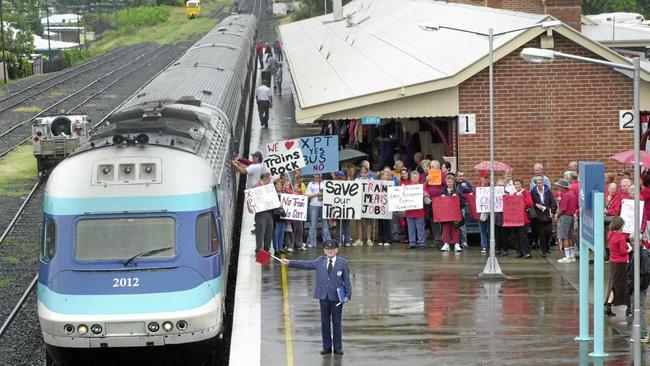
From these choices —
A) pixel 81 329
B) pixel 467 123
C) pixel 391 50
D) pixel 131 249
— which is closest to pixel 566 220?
pixel 467 123

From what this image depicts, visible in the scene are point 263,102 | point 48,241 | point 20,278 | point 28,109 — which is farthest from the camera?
point 28,109

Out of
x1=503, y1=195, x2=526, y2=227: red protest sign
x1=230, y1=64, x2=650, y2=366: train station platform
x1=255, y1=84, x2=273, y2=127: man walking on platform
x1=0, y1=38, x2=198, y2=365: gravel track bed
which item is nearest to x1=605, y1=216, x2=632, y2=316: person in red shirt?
x1=230, y1=64, x2=650, y2=366: train station platform

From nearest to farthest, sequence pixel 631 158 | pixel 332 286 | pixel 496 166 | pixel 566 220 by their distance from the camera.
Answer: pixel 332 286
pixel 566 220
pixel 631 158
pixel 496 166

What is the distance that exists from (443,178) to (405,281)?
3.39 meters

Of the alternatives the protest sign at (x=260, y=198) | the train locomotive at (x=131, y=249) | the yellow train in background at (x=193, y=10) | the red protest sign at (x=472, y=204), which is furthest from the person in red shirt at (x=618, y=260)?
the yellow train in background at (x=193, y=10)

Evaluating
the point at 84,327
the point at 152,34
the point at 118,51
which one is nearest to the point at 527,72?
the point at 84,327

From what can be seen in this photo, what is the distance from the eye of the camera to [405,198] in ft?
72.3

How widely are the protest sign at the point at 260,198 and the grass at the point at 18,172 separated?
11760 mm

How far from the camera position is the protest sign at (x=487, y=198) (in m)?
21.4

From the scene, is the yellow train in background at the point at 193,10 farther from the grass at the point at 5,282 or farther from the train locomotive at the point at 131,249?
the train locomotive at the point at 131,249

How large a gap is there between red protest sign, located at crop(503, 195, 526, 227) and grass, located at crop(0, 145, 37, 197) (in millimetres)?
13883

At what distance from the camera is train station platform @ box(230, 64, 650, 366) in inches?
595

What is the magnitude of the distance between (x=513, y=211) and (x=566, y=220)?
91 centimetres

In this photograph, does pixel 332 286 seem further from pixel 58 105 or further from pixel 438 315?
pixel 58 105
